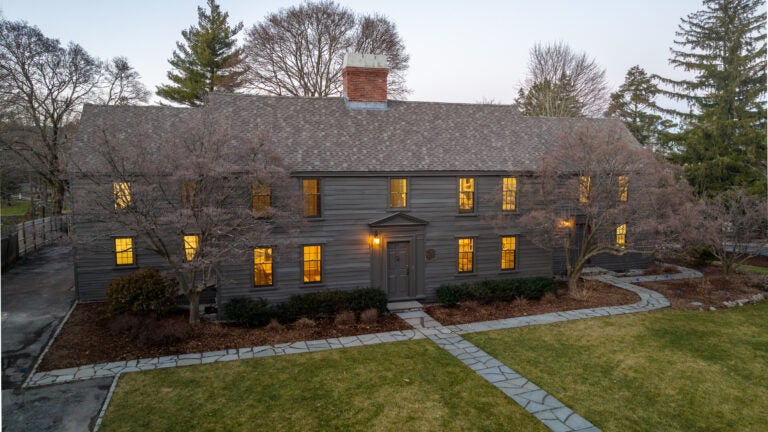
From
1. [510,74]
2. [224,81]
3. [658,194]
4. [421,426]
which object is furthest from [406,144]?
[510,74]

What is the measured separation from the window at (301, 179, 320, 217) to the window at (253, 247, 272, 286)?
2.07 m

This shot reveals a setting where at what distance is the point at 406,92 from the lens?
3650 cm

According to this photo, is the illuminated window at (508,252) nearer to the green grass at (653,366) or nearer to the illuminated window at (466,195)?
the illuminated window at (466,195)

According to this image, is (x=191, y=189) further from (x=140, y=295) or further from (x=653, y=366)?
(x=653, y=366)

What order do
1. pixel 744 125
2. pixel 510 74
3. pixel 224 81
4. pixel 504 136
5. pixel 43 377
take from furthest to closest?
pixel 510 74, pixel 224 81, pixel 744 125, pixel 504 136, pixel 43 377

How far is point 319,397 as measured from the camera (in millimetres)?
9680

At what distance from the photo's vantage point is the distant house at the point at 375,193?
52.7 feet

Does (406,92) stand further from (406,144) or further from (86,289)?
(86,289)

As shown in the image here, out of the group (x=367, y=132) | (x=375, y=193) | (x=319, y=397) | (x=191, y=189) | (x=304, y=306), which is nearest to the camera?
(x=319, y=397)

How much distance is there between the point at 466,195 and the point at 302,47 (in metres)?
21.5

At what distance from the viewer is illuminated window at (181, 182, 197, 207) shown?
12.5 meters

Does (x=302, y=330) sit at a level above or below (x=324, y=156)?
below

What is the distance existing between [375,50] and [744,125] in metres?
25.4

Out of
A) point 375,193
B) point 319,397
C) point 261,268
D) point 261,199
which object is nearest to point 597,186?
point 375,193
